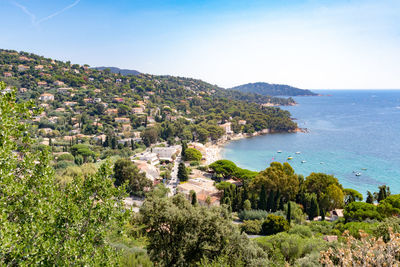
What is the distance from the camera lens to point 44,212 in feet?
13.4

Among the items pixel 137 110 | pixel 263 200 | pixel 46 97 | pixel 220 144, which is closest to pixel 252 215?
pixel 263 200

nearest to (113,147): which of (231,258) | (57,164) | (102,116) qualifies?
(57,164)

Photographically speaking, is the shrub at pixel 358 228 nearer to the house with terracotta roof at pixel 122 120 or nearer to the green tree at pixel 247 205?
the green tree at pixel 247 205

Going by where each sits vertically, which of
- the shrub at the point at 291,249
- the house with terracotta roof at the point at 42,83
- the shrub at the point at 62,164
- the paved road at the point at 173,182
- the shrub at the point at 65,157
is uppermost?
the house with terracotta roof at the point at 42,83

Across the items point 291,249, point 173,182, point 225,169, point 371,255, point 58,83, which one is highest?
point 58,83

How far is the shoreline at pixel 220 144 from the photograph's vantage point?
43.2 m

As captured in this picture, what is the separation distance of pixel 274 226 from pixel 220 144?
4033 cm

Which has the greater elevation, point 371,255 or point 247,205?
point 371,255

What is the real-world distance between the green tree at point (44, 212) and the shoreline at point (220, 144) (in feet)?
115

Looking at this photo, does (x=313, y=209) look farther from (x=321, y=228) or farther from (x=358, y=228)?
(x=358, y=228)

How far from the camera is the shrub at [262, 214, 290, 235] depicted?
16.5m

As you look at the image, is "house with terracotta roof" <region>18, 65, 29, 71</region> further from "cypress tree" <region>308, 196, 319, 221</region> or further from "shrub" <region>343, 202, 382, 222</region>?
"shrub" <region>343, 202, 382, 222</region>

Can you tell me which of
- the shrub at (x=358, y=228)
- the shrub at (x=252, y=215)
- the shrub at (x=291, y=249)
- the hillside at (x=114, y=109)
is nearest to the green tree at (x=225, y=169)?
the shrub at (x=252, y=215)

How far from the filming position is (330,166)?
3891 centimetres
